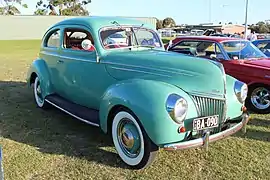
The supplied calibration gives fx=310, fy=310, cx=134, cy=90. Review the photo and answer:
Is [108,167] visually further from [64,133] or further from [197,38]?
[197,38]

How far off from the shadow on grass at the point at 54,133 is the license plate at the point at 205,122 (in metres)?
1.02

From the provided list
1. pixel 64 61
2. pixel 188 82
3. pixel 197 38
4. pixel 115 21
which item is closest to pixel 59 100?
pixel 64 61

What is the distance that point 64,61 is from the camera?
17.4ft

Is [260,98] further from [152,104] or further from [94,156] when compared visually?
[94,156]

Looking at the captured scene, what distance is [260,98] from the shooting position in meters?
6.13

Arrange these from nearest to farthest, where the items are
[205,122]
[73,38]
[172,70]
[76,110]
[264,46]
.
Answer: [205,122], [172,70], [76,110], [73,38], [264,46]

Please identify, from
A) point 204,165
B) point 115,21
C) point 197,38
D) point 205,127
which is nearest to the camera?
point 205,127

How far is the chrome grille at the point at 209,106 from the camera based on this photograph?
360 centimetres

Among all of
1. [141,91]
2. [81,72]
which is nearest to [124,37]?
[81,72]

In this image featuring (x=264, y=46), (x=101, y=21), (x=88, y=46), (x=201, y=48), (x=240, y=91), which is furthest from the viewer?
(x=264, y=46)

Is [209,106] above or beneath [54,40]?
beneath

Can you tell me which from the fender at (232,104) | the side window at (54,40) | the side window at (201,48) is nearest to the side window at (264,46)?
the side window at (201,48)

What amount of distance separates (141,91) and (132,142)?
637mm

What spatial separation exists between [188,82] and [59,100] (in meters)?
2.56
